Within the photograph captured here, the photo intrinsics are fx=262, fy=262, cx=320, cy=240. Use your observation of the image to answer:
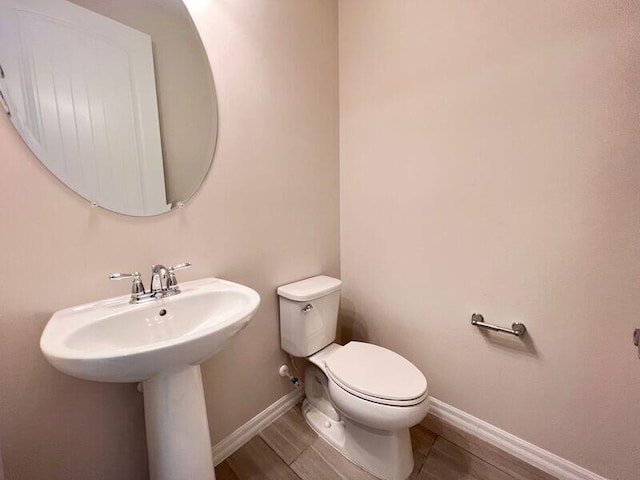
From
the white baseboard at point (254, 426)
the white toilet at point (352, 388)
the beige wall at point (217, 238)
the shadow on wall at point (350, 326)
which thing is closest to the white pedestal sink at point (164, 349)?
the beige wall at point (217, 238)

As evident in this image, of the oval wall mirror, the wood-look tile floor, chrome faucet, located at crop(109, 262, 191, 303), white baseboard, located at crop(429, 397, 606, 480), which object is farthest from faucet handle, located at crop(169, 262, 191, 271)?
white baseboard, located at crop(429, 397, 606, 480)

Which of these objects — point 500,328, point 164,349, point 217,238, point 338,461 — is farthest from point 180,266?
point 500,328

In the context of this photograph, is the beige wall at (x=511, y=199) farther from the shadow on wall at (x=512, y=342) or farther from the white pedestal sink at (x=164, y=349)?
the white pedestal sink at (x=164, y=349)

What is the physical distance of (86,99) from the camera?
799 mm

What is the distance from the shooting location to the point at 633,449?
938 millimetres

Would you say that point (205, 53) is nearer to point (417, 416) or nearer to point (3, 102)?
point (3, 102)

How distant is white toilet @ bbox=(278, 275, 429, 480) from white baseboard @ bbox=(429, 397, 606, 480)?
1.20 feet

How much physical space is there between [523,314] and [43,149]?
1763 millimetres

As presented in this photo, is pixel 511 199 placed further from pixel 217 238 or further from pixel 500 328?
pixel 217 238

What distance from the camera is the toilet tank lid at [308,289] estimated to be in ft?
4.13

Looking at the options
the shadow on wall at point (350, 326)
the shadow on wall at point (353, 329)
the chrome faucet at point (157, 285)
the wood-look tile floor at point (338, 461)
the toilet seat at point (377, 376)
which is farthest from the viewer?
the shadow on wall at point (350, 326)

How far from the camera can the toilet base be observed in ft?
3.50

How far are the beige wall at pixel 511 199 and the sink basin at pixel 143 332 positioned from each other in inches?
37.6

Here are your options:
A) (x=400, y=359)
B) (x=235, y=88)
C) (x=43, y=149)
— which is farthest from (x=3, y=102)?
(x=400, y=359)
